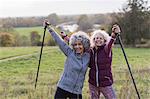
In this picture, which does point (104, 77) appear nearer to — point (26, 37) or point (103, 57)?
point (103, 57)

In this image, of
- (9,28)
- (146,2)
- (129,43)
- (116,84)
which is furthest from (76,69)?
(146,2)

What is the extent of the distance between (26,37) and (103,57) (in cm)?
2829

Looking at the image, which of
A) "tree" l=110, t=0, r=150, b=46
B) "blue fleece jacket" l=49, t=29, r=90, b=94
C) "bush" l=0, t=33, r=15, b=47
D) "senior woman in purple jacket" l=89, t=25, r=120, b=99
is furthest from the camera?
"tree" l=110, t=0, r=150, b=46

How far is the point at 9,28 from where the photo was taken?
3198cm

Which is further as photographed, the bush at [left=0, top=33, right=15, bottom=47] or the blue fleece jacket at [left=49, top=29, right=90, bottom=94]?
the bush at [left=0, top=33, right=15, bottom=47]

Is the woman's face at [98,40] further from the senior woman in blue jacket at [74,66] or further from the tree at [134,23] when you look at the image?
the tree at [134,23]

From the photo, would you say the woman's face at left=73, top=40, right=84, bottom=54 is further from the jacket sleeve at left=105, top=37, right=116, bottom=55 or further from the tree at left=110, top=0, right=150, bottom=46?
the tree at left=110, top=0, right=150, bottom=46

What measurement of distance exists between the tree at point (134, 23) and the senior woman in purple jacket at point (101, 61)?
107 feet

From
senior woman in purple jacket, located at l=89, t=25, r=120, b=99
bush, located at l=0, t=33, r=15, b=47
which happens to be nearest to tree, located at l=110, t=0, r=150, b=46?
bush, located at l=0, t=33, r=15, b=47

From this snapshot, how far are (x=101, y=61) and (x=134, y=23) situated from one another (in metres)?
33.3

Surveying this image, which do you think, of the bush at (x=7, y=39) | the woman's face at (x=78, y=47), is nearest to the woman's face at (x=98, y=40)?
the woman's face at (x=78, y=47)

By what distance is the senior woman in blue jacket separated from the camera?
483 cm

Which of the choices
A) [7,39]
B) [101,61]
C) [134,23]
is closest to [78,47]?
[101,61]

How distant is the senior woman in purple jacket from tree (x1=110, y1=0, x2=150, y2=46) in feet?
107
